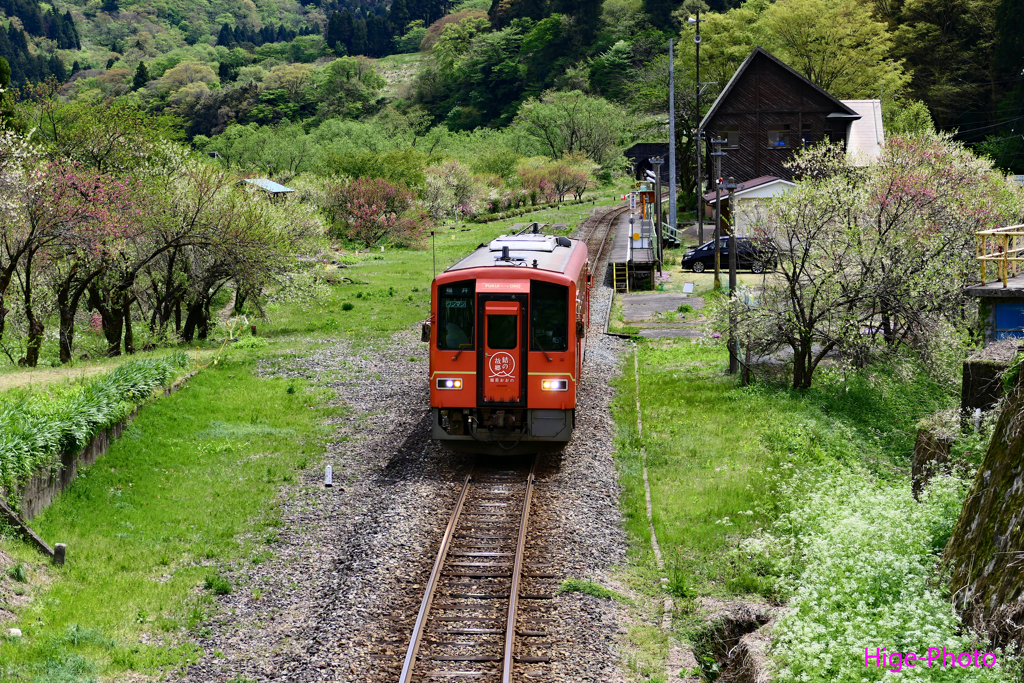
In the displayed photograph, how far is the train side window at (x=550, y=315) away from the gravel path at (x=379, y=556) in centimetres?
222

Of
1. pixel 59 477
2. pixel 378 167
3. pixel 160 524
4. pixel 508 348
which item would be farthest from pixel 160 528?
pixel 378 167

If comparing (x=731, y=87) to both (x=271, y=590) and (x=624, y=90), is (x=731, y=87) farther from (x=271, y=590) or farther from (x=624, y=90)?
(x=624, y=90)

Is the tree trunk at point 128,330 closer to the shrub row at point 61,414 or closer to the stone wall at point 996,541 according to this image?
the shrub row at point 61,414

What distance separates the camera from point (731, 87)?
4778 centimetres

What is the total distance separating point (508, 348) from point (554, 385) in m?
0.95

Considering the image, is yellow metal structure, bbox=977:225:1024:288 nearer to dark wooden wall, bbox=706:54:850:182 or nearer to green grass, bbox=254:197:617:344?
green grass, bbox=254:197:617:344

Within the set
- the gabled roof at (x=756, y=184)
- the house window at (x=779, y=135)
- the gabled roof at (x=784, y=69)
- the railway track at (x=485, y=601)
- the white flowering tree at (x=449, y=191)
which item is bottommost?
the railway track at (x=485, y=601)

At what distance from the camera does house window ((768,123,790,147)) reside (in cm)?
4847

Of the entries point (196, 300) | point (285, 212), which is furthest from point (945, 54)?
point (196, 300)

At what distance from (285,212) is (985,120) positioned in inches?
2255

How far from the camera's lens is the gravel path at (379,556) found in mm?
9117

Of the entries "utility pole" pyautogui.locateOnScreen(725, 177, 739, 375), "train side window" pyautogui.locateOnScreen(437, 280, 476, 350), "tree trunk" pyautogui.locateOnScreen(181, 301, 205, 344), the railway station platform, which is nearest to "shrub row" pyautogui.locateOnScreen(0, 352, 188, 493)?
"train side window" pyautogui.locateOnScreen(437, 280, 476, 350)

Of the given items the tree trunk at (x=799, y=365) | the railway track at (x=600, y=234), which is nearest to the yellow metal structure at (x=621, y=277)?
the railway track at (x=600, y=234)

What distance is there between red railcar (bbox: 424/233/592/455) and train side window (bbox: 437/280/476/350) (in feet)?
0.05
